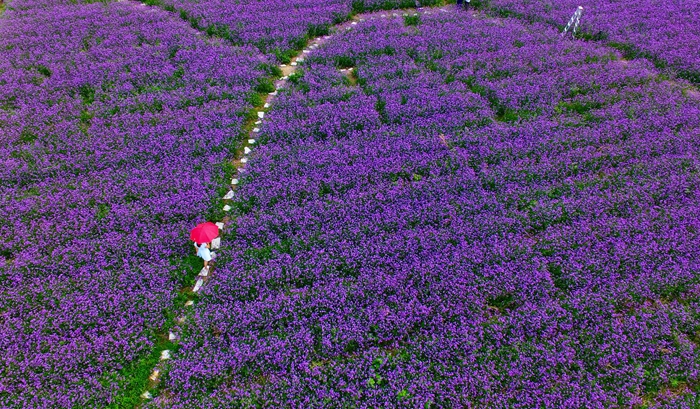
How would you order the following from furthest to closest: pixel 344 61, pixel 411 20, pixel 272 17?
pixel 411 20 < pixel 272 17 < pixel 344 61

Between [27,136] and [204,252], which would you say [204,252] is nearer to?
[204,252]

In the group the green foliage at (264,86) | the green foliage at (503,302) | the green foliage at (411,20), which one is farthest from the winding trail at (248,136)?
the green foliage at (503,302)

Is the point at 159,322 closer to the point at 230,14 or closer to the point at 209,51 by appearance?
the point at 209,51

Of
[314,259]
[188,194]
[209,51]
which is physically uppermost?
[209,51]

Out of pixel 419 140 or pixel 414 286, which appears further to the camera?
pixel 419 140

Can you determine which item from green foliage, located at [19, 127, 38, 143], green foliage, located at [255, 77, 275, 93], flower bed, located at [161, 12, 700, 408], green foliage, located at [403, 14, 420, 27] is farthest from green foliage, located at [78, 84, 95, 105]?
green foliage, located at [403, 14, 420, 27]

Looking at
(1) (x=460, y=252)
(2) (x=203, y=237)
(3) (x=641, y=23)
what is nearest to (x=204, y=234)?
(2) (x=203, y=237)

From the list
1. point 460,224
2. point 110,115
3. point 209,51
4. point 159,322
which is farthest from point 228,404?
point 209,51
